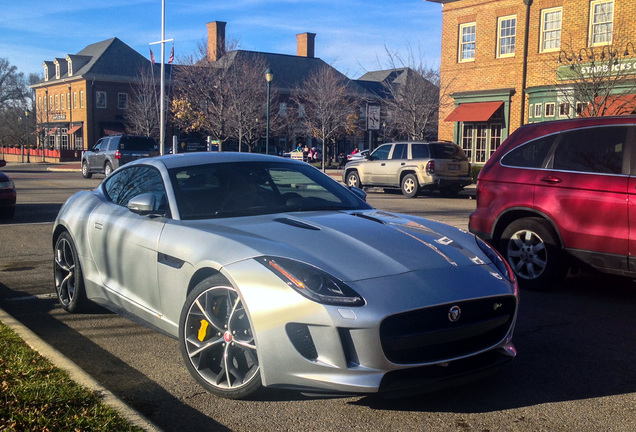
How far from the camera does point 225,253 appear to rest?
3953mm

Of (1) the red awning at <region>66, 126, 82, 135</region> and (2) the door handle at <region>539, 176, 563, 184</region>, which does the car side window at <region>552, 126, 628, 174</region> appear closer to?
(2) the door handle at <region>539, 176, 563, 184</region>

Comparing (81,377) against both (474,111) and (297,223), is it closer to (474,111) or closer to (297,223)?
(297,223)

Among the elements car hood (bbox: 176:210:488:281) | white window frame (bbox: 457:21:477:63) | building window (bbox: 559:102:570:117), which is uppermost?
white window frame (bbox: 457:21:477:63)

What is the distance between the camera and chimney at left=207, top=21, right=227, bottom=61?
47.8m

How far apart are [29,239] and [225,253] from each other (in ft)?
25.6

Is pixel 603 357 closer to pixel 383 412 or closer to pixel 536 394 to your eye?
pixel 536 394

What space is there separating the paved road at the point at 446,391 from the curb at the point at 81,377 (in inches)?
8.1

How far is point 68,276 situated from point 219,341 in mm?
2627

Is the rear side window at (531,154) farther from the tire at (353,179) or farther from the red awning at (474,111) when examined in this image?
the red awning at (474,111)

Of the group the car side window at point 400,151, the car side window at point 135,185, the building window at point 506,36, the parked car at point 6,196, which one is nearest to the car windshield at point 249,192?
the car side window at point 135,185

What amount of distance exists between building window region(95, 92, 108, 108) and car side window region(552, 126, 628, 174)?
198ft

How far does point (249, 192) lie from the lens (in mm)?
5008

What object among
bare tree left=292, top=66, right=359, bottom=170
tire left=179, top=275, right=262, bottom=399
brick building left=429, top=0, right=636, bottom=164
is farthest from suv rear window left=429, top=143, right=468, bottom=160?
bare tree left=292, top=66, right=359, bottom=170

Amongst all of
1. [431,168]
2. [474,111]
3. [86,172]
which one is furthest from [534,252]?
[86,172]
